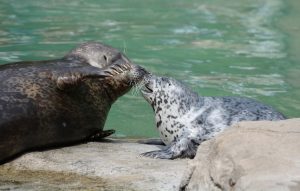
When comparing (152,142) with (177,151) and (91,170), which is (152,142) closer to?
(177,151)

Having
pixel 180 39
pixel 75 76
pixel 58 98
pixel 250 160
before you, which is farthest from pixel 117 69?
pixel 180 39

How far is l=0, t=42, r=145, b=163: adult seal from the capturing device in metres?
5.99

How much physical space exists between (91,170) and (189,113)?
131 cm

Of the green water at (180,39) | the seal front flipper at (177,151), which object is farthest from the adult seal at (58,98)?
the green water at (180,39)

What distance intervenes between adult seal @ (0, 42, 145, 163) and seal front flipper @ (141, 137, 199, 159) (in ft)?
2.55

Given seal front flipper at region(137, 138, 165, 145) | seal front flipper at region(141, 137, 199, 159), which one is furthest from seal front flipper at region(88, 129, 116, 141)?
seal front flipper at region(141, 137, 199, 159)

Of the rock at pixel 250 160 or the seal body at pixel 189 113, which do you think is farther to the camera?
the seal body at pixel 189 113

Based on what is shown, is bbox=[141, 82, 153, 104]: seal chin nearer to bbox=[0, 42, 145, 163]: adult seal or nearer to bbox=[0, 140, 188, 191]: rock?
bbox=[0, 42, 145, 163]: adult seal

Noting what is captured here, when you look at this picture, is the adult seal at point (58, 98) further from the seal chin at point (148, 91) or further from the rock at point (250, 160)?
the rock at point (250, 160)

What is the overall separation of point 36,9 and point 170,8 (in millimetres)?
2528

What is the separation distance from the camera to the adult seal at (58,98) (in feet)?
19.7

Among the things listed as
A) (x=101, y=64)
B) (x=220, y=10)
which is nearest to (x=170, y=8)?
(x=220, y=10)

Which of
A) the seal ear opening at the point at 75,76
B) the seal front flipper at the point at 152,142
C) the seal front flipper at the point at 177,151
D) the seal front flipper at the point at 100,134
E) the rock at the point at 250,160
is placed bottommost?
the seal front flipper at the point at 152,142

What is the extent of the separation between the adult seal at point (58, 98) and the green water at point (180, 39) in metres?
1.33
